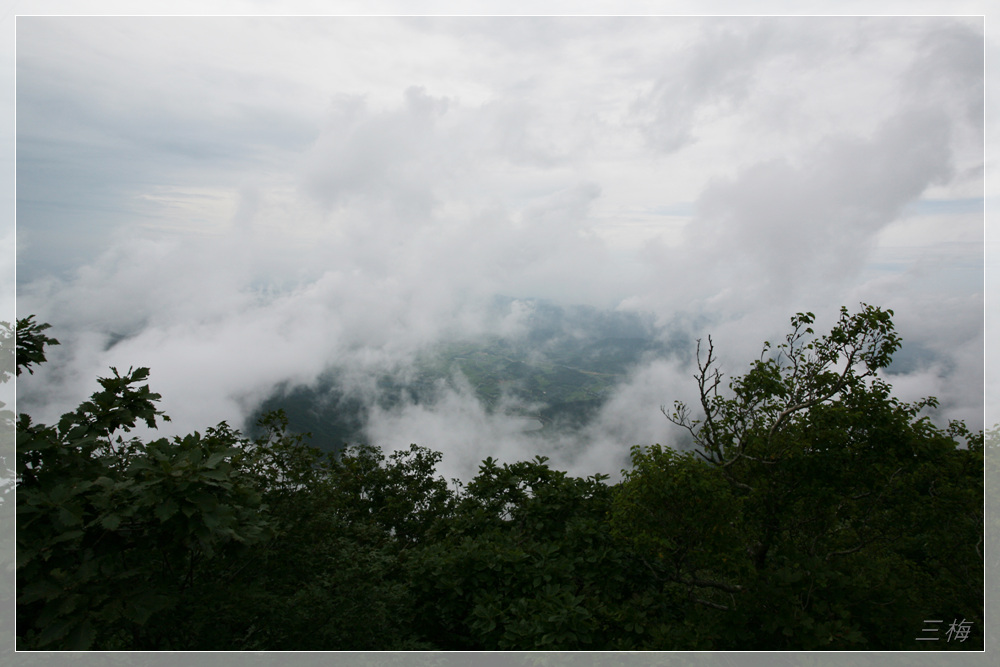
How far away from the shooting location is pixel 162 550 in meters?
3.80

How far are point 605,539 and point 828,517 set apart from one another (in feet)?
9.32

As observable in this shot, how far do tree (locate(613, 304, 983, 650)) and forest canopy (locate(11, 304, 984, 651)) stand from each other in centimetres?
3

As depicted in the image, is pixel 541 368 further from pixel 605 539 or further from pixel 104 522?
pixel 104 522

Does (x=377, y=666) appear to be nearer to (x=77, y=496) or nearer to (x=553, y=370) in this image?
(x=77, y=496)

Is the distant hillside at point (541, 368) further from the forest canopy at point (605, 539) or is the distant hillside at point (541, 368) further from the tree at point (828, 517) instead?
the tree at point (828, 517)

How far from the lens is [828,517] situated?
629 centimetres

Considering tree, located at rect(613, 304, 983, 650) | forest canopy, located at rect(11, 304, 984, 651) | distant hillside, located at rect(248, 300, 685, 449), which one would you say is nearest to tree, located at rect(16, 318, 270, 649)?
forest canopy, located at rect(11, 304, 984, 651)

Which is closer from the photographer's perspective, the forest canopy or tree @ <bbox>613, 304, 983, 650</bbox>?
the forest canopy

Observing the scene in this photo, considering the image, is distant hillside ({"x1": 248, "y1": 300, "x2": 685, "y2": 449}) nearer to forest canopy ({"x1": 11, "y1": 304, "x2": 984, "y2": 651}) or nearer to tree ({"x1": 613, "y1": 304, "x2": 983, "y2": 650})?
forest canopy ({"x1": 11, "y1": 304, "x2": 984, "y2": 651})

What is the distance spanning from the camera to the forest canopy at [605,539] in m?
3.65

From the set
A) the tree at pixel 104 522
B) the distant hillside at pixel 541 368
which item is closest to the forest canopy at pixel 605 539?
the tree at pixel 104 522

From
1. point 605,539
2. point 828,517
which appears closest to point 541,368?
point 605,539

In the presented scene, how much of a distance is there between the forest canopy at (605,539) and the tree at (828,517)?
28 millimetres

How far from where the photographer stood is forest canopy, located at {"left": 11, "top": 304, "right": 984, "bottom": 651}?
365cm
